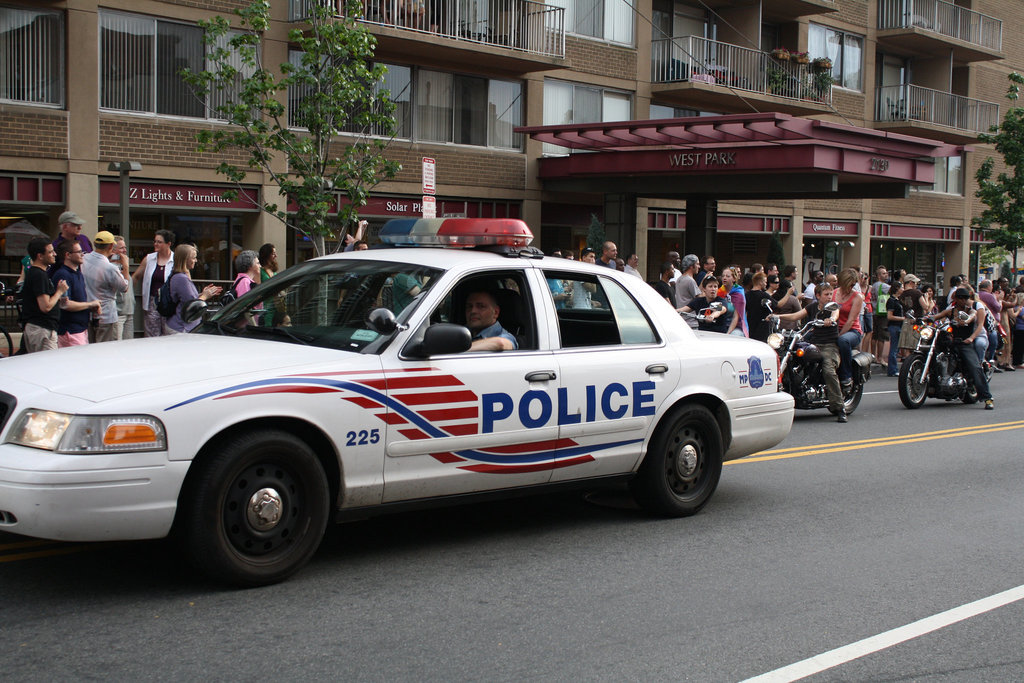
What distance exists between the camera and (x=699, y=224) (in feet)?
89.3

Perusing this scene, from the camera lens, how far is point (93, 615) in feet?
16.3

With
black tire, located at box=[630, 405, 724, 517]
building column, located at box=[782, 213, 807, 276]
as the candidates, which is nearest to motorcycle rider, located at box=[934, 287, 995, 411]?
black tire, located at box=[630, 405, 724, 517]

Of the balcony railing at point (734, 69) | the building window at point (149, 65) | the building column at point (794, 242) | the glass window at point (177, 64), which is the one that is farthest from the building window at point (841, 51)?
the glass window at point (177, 64)

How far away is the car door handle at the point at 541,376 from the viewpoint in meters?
6.30

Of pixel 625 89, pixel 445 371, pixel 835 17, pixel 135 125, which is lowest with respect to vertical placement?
pixel 445 371

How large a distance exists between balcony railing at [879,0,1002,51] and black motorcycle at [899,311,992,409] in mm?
23575

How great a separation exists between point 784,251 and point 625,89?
27.7 feet

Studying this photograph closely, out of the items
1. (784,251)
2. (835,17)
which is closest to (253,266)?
(784,251)

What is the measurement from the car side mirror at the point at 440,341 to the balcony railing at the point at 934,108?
109ft

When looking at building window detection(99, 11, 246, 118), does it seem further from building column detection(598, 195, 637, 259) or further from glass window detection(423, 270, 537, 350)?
glass window detection(423, 270, 537, 350)

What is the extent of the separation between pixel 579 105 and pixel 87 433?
2309 centimetres

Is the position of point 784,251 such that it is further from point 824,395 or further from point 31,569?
point 31,569

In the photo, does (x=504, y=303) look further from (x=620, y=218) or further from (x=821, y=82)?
(x=821, y=82)

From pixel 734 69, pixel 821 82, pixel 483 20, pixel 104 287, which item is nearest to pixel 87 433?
pixel 104 287
